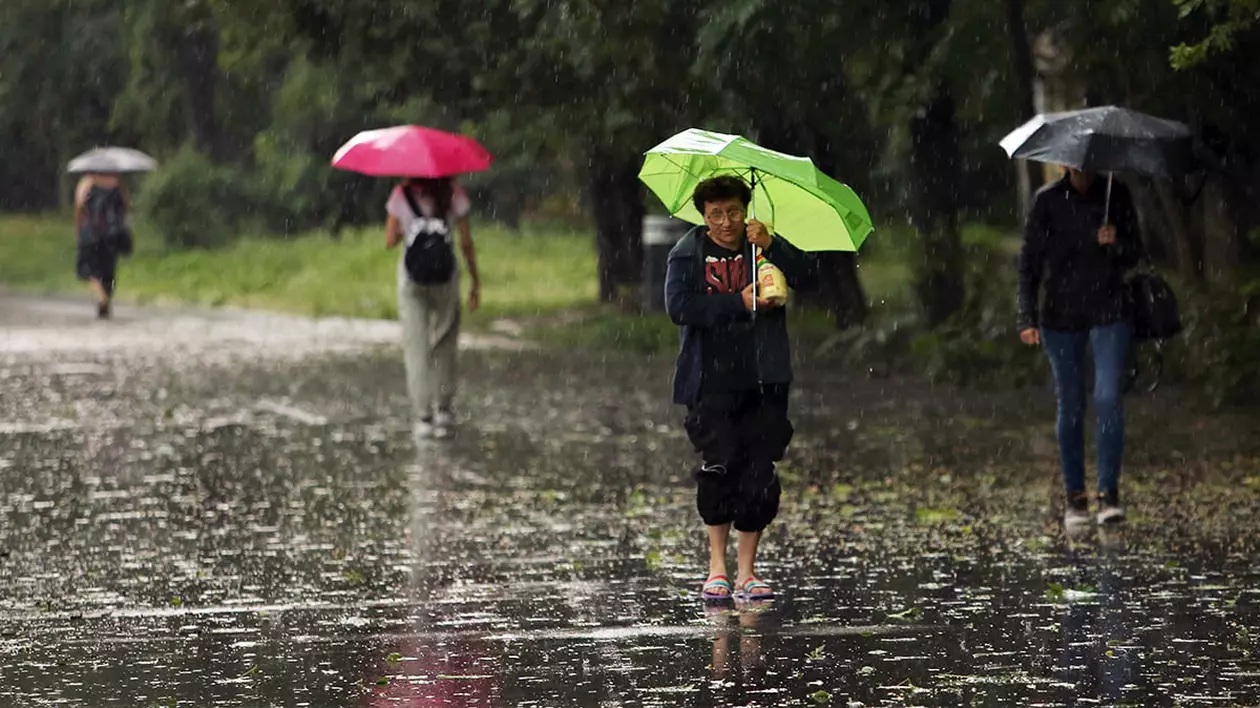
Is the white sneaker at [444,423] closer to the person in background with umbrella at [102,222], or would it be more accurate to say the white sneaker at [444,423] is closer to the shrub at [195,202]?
the person in background with umbrella at [102,222]

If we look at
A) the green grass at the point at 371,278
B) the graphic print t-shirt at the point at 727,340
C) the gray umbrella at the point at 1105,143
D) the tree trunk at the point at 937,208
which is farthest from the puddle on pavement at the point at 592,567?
the green grass at the point at 371,278

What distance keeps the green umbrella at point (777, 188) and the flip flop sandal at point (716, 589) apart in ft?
3.93

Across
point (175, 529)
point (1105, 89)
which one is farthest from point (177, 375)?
point (175, 529)

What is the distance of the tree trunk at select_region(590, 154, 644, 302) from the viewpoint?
28.0 m

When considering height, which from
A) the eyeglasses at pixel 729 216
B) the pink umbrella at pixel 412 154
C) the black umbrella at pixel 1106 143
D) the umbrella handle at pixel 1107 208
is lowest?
the eyeglasses at pixel 729 216

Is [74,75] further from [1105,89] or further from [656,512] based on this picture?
[656,512]

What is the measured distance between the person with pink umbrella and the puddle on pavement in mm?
393

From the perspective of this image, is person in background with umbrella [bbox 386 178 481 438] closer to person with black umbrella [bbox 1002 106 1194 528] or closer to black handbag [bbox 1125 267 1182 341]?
person with black umbrella [bbox 1002 106 1194 528]

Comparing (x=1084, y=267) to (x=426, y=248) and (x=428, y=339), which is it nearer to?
(x=426, y=248)

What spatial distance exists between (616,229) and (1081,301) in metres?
17.4

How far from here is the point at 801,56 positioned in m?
17.1

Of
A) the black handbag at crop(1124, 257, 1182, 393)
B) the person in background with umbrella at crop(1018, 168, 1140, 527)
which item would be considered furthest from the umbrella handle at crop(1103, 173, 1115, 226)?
the black handbag at crop(1124, 257, 1182, 393)

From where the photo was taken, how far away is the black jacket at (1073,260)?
1105 centimetres

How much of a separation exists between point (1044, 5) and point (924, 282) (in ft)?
12.0
